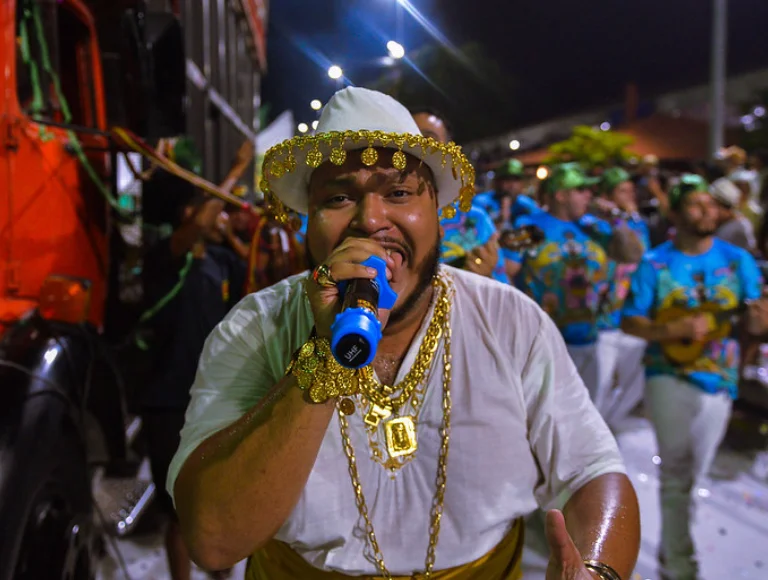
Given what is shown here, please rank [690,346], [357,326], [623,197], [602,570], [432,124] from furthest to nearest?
[623,197] < [690,346] < [432,124] < [602,570] < [357,326]

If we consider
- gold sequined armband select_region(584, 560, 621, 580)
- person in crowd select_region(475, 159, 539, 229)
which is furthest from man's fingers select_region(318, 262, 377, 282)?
person in crowd select_region(475, 159, 539, 229)

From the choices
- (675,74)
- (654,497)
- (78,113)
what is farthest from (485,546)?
(675,74)

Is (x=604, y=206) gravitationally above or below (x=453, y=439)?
above

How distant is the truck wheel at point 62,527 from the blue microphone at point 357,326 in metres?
1.45

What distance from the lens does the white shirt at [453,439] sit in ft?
4.37

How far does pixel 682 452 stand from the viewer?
304 centimetres

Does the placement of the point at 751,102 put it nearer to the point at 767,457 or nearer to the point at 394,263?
the point at 767,457

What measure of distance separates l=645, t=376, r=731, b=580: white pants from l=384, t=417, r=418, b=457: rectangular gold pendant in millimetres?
2196

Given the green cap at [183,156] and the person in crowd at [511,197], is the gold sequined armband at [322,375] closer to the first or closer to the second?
the green cap at [183,156]

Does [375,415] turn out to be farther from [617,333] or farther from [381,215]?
[617,333]

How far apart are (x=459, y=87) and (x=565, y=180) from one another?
2473 millimetres

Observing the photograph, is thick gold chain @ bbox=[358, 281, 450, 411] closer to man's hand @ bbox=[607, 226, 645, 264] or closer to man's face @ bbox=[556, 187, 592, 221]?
man's face @ bbox=[556, 187, 592, 221]

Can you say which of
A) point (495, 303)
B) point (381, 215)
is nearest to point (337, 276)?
point (381, 215)

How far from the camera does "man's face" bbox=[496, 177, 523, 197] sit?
4687 millimetres
